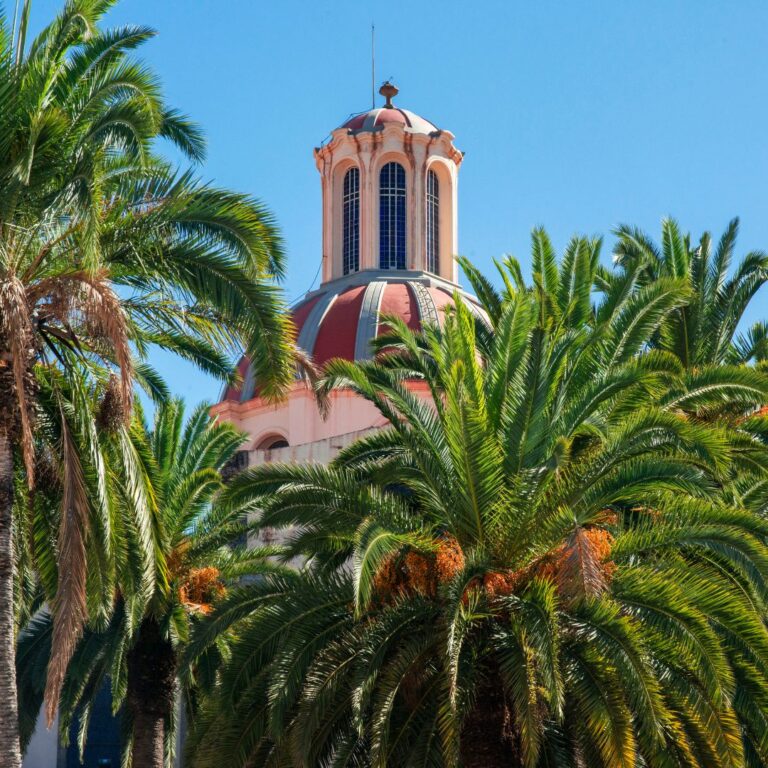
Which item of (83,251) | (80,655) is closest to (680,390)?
(83,251)

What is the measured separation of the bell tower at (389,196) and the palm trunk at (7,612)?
29.4 meters

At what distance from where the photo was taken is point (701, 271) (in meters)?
24.0

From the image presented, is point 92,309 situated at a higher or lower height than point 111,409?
higher

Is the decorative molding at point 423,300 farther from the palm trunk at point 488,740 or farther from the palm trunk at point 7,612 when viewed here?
the palm trunk at point 7,612

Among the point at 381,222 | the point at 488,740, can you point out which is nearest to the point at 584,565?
the point at 488,740

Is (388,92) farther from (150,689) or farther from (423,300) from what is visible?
(150,689)

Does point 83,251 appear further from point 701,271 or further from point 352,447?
point 701,271

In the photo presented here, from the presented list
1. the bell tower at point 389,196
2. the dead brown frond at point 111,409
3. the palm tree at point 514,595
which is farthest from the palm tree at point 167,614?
the bell tower at point 389,196

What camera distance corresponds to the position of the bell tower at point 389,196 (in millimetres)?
45250

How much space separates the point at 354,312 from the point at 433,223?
7213 mm

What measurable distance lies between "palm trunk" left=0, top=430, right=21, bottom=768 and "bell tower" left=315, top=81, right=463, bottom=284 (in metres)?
29.4

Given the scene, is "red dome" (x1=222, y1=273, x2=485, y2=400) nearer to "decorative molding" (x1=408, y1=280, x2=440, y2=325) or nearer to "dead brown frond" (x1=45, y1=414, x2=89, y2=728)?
"decorative molding" (x1=408, y1=280, x2=440, y2=325)

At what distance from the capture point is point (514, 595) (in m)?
16.7

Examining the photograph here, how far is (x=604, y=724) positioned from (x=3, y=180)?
7.90 metres
